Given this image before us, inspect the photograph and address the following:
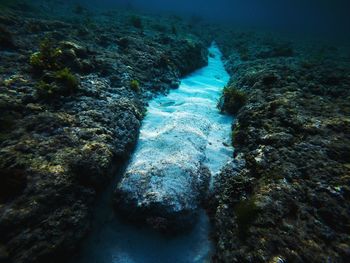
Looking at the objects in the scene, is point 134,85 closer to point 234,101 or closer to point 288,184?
point 234,101

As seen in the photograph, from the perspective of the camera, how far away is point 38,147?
3338 millimetres

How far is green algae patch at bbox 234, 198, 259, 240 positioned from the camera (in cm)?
278

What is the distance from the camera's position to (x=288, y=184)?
10.1ft

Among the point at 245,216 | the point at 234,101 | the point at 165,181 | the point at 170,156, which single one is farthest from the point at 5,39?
the point at 245,216

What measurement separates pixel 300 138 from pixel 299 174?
3.27ft

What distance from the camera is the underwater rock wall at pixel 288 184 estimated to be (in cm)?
243

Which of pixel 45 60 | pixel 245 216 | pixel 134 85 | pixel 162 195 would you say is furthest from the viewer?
pixel 134 85

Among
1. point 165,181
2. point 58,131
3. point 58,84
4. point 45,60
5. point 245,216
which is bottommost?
point 165,181

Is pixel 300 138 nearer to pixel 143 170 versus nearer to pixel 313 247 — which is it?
pixel 313 247

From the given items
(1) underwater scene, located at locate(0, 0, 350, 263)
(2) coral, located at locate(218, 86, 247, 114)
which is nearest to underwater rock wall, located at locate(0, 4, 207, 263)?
(1) underwater scene, located at locate(0, 0, 350, 263)

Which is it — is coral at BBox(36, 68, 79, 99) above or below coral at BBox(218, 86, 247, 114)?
above

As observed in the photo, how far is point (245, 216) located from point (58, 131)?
336 centimetres

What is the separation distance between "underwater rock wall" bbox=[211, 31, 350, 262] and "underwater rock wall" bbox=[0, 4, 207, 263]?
6.89 feet

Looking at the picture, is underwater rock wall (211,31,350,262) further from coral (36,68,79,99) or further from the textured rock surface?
coral (36,68,79,99)
